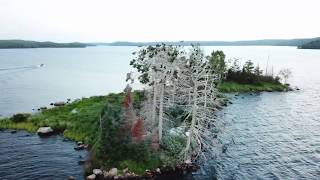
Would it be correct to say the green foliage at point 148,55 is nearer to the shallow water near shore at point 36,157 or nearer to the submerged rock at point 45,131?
the shallow water near shore at point 36,157

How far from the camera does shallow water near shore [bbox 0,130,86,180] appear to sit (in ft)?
163

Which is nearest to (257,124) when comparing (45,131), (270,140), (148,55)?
(270,140)

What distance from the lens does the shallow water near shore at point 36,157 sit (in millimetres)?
49750

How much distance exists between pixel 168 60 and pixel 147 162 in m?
14.8

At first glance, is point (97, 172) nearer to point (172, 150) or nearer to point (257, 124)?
point (172, 150)

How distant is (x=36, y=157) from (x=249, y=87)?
9965 cm

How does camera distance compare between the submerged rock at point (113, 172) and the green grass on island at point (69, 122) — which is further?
the green grass on island at point (69, 122)

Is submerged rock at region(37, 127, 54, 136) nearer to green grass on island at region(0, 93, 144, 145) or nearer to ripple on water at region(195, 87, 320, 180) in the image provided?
green grass on island at region(0, 93, 144, 145)

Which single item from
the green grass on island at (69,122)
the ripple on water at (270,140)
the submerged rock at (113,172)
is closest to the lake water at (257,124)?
the ripple on water at (270,140)

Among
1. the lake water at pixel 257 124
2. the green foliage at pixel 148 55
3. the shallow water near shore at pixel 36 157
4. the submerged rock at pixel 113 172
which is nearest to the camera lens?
the submerged rock at pixel 113 172

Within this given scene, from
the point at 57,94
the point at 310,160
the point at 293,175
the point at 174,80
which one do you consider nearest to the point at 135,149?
the point at 174,80

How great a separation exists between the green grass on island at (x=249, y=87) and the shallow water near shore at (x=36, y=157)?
81.2 meters

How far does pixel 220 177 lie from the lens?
50.7 metres

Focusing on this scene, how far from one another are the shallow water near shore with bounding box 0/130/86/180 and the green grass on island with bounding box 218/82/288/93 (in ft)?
266
